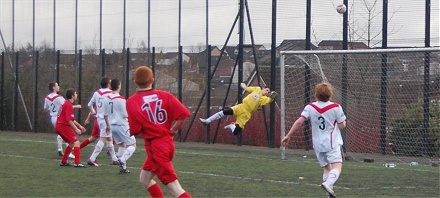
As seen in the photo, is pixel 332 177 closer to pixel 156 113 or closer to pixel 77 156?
pixel 156 113

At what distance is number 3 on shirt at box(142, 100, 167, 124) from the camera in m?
8.50

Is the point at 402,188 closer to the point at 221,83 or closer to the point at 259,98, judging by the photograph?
the point at 259,98

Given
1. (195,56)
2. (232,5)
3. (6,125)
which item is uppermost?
(232,5)

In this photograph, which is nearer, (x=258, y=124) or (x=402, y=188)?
(x=402, y=188)

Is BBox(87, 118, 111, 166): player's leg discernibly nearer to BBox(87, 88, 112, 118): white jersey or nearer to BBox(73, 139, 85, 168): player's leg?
BBox(87, 88, 112, 118): white jersey

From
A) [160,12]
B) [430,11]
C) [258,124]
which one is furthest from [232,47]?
[430,11]

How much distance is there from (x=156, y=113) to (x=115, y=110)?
5936 millimetres

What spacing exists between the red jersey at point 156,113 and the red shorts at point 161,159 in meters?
0.08

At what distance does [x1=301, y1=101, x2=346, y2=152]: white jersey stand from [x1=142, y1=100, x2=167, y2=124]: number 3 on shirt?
2.45 meters

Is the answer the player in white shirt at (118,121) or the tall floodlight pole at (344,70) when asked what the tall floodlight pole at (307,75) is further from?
the player in white shirt at (118,121)

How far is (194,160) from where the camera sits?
56.5 ft

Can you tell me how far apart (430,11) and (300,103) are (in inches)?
155

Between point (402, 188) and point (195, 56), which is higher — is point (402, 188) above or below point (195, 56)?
below

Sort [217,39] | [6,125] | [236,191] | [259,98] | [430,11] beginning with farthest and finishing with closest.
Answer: [6,125], [217,39], [430,11], [259,98], [236,191]
